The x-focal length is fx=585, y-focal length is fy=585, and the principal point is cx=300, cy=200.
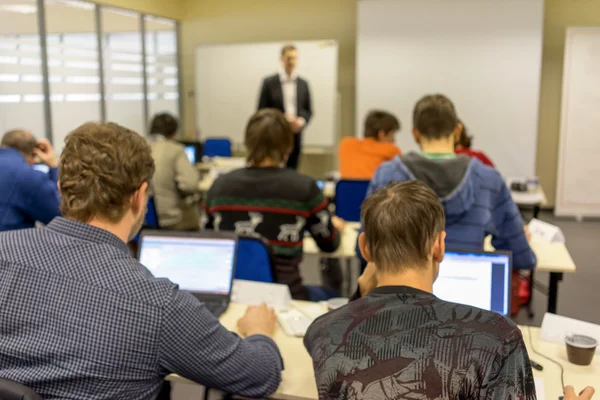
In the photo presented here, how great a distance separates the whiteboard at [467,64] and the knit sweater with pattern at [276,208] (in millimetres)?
4634

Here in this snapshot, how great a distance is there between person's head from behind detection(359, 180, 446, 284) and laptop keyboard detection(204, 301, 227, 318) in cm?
100

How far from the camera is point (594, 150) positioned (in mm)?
6664

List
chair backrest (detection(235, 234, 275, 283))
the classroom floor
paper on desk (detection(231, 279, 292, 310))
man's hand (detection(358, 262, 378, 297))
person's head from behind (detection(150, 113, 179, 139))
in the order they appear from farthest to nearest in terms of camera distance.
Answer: person's head from behind (detection(150, 113, 179, 139)), the classroom floor, chair backrest (detection(235, 234, 275, 283)), paper on desk (detection(231, 279, 292, 310)), man's hand (detection(358, 262, 378, 297))

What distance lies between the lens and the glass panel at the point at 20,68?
5199 mm

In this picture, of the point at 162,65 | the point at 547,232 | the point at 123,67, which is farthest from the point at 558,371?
the point at 162,65

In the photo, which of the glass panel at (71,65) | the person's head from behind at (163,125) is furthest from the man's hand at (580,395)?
the glass panel at (71,65)

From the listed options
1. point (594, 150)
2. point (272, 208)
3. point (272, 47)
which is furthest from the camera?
point (272, 47)

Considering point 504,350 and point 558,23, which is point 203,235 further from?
point 558,23

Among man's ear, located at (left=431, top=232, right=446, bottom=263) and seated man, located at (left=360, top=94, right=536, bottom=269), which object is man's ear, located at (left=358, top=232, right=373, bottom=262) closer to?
man's ear, located at (left=431, top=232, right=446, bottom=263)

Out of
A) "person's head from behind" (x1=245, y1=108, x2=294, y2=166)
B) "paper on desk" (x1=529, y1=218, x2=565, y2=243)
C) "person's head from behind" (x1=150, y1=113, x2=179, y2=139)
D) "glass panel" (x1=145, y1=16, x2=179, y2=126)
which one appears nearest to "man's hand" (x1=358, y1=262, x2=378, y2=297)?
"person's head from behind" (x1=245, y1=108, x2=294, y2=166)

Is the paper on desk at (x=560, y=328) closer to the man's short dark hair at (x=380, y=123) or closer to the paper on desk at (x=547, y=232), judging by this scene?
the paper on desk at (x=547, y=232)

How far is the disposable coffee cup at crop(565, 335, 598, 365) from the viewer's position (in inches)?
67.5

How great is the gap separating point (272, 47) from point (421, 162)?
5523 millimetres

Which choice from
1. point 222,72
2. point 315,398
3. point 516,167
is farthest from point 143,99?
point 315,398
